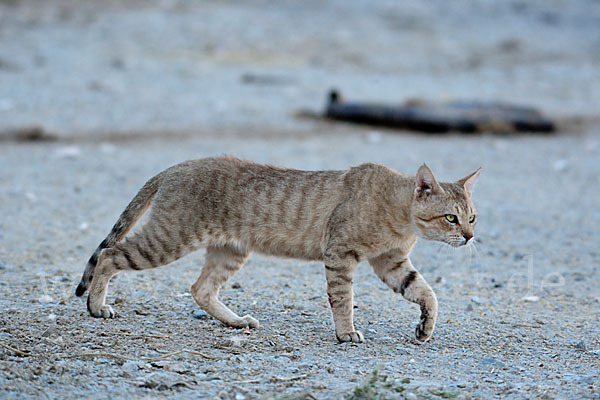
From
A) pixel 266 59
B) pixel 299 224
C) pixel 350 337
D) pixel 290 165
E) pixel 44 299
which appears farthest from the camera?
pixel 266 59

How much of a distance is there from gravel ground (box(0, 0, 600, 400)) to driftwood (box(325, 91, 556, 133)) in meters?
0.28

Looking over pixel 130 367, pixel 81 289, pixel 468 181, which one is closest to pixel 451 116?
pixel 468 181

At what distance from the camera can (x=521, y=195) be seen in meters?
9.22

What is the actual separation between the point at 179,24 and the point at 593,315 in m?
15.3

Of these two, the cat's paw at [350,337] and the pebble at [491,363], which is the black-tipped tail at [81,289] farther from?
the pebble at [491,363]

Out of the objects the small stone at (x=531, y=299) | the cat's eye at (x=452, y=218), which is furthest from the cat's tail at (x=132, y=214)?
the small stone at (x=531, y=299)

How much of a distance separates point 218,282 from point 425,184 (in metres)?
1.60

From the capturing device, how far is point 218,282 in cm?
543

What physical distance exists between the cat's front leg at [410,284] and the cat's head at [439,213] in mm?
294

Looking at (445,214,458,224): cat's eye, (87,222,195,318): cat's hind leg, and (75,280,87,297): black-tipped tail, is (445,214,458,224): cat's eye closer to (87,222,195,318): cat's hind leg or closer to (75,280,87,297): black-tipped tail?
(87,222,195,318): cat's hind leg

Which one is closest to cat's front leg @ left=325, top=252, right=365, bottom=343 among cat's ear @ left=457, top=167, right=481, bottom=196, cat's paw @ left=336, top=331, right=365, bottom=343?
cat's paw @ left=336, top=331, right=365, bottom=343

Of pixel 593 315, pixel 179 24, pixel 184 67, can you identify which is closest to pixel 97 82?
pixel 184 67

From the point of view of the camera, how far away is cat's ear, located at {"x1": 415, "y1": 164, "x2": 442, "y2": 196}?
5000 millimetres

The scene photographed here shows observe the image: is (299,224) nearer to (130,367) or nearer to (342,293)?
(342,293)
